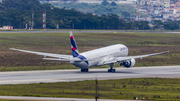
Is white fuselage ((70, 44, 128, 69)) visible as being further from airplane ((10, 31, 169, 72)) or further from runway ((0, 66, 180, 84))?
runway ((0, 66, 180, 84))

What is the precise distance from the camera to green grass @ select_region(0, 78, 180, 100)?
3612 cm

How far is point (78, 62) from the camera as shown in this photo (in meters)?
54.8

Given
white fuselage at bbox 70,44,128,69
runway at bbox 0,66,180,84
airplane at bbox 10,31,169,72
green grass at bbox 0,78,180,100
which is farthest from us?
white fuselage at bbox 70,44,128,69

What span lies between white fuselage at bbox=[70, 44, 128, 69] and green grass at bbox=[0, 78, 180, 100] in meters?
8.60

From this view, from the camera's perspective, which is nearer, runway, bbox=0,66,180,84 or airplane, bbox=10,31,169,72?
runway, bbox=0,66,180,84

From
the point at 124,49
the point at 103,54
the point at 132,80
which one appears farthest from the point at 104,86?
the point at 124,49

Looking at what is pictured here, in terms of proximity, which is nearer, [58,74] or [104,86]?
[104,86]

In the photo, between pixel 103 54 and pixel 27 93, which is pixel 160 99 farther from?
pixel 103 54

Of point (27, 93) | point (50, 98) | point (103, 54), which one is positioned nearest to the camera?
point (50, 98)

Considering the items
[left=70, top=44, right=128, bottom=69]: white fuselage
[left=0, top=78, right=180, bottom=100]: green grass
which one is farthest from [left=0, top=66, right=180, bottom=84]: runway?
[left=0, top=78, right=180, bottom=100]: green grass

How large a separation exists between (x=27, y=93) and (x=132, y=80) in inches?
721

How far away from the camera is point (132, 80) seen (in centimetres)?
4966

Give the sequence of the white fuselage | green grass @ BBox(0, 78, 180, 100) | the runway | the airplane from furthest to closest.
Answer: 1. the white fuselage
2. the airplane
3. the runway
4. green grass @ BBox(0, 78, 180, 100)

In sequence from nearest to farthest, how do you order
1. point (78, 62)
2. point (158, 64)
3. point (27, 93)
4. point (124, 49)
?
point (27, 93), point (78, 62), point (124, 49), point (158, 64)
